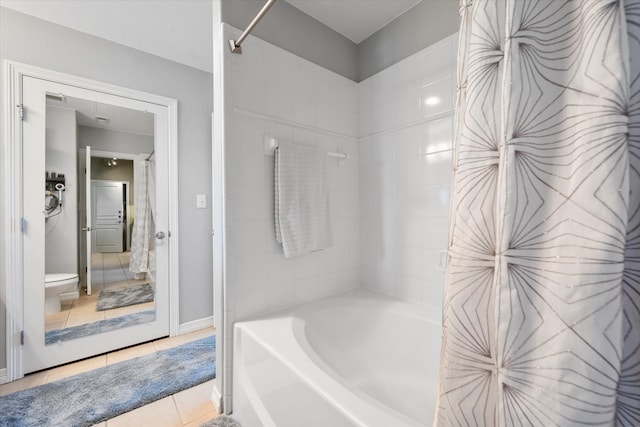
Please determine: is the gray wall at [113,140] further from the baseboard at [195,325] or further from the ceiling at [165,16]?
the baseboard at [195,325]

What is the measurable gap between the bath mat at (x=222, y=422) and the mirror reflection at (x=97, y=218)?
1.21 metres

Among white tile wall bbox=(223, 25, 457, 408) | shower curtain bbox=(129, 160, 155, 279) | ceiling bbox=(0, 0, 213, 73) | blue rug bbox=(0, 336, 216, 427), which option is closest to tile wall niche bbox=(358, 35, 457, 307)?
white tile wall bbox=(223, 25, 457, 408)

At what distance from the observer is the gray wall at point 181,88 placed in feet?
5.92

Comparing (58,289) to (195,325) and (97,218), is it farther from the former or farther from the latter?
(195,325)

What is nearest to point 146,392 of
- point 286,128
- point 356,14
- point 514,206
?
point 286,128

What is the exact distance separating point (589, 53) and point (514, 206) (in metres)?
0.26

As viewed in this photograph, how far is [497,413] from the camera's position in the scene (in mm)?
486

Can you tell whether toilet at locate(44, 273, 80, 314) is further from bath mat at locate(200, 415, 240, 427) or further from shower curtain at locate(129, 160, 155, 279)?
bath mat at locate(200, 415, 240, 427)

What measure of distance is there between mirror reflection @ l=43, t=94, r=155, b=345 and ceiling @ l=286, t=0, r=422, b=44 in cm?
156

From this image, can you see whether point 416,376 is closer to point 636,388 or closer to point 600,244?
point 636,388

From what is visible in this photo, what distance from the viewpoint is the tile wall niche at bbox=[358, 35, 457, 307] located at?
154cm

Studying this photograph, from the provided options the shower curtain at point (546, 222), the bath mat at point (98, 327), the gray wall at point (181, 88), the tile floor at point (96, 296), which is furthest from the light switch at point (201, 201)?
the shower curtain at point (546, 222)

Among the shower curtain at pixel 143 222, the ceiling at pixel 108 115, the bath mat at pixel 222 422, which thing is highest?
the ceiling at pixel 108 115

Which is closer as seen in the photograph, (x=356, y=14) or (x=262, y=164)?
(x=262, y=164)
